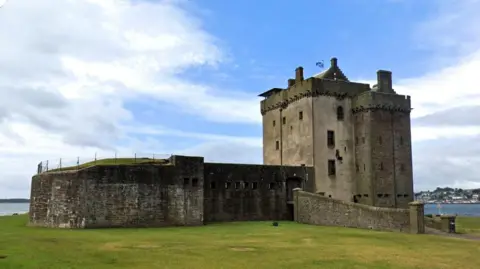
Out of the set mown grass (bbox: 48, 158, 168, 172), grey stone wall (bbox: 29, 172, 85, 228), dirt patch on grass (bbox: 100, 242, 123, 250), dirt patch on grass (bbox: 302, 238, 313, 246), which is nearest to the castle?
grey stone wall (bbox: 29, 172, 85, 228)

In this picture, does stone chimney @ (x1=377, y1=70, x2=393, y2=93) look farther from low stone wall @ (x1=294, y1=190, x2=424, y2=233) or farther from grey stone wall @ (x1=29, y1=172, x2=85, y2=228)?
grey stone wall @ (x1=29, y1=172, x2=85, y2=228)

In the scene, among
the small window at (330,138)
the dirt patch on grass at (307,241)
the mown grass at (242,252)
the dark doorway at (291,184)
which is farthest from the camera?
the small window at (330,138)

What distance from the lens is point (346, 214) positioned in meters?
39.8

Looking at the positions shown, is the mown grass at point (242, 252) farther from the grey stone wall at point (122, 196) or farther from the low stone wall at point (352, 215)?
the grey stone wall at point (122, 196)

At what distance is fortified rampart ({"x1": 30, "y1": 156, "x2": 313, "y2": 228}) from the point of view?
39406 mm

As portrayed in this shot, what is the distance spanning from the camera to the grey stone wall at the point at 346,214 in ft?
115

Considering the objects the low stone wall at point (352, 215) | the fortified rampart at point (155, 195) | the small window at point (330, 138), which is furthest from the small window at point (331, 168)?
the fortified rampart at point (155, 195)

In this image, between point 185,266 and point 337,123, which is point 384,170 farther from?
point 185,266

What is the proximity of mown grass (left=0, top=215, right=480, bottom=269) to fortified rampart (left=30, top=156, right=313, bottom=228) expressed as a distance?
1024 cm

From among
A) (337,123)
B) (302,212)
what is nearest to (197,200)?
(302,212)

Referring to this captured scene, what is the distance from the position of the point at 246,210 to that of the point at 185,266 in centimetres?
2992

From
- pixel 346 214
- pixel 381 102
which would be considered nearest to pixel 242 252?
pixel 346 214

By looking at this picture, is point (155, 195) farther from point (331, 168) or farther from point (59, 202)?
point (331, 168)

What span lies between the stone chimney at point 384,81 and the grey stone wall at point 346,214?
18.3 m
